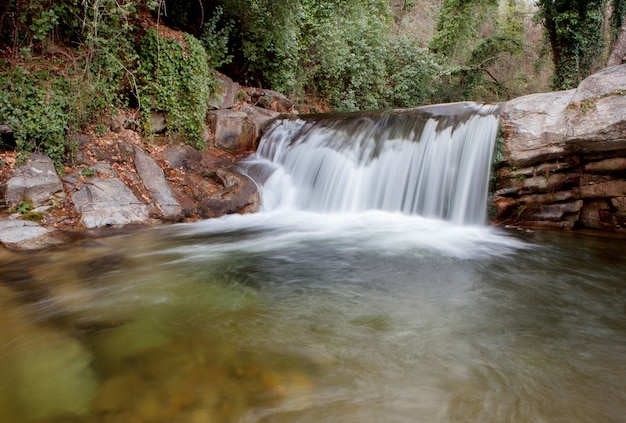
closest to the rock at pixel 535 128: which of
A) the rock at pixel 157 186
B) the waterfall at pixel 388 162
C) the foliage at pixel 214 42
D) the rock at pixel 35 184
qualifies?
the waterfall at pixel 388 162

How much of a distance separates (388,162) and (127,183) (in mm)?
4897

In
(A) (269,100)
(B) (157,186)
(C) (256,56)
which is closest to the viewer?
(B) (157,186)

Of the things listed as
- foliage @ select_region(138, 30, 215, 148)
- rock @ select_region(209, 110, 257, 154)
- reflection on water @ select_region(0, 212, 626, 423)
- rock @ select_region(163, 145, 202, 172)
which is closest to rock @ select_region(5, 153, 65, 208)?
reflection on water @ select_region(0, 212, 626, 423)

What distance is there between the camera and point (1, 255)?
4.73 meters

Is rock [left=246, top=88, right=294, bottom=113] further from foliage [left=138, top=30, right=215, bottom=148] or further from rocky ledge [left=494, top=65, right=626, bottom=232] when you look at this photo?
rocky ledge [left=494, top=65, right=626, bottom=232]

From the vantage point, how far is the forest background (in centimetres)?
629

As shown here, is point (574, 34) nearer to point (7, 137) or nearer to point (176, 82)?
point (176, 82)

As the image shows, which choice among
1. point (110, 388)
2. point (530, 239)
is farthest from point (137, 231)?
point (530, 239)

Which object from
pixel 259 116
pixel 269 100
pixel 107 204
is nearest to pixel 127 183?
pixel 107 204

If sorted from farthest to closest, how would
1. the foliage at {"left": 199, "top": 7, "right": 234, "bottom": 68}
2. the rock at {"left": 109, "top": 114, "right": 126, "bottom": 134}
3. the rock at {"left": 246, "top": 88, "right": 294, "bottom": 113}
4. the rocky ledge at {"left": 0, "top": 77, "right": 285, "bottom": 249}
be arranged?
the rock at {"left": 246, "top": 88, "right": 294, "bottom": 113} → the foliage at {"left": 199, "top": 7, "right": 234, "bottom": 68} → the rock at {"left": 109, "top": 114, "right": 126, "bottom": 134} → the rocky ledge at {"left": 0, "top": 77, "right": 285, "bottom": 249}

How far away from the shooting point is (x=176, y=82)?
805cm

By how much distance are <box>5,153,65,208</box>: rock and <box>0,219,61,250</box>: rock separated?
0.41m

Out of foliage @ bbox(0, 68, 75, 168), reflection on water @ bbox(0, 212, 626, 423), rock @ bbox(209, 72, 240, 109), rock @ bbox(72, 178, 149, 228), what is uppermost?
rock @ bbox(209, 72, 240, 109)

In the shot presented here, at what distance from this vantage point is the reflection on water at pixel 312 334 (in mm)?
2115
